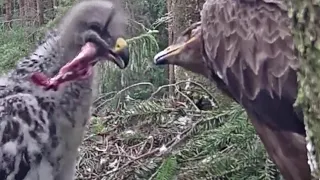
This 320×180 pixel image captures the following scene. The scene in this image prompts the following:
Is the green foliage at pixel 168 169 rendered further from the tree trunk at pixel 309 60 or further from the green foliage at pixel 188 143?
the tree trunk at pixel 309 60

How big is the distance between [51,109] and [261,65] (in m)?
0.60

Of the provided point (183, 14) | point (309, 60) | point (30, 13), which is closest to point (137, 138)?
point (183, 14)

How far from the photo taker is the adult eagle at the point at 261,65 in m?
1.69

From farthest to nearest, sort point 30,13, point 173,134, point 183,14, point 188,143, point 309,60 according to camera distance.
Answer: point 30,13 → point 183,14 → point 173,134 → point 188,143 → point 309,60

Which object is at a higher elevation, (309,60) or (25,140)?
(309,60)

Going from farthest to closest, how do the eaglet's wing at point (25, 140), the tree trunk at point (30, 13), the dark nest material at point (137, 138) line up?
1. the tree trunk at point (30, 13)
2. the dark nest material at point (137, 138)
3. the eaglet's wing at point (25, 140)

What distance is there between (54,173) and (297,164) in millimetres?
643

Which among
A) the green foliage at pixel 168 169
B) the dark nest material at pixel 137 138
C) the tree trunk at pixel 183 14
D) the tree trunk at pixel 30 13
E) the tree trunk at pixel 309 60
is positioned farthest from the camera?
the tree trunk at pixel 30 13

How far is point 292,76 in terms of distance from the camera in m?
1.74

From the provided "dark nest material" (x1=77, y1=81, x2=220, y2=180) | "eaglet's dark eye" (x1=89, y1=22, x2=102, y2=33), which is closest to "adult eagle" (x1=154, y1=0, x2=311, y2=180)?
"dark nest material" (x1=77, y1=81, x2=220, y2=180)

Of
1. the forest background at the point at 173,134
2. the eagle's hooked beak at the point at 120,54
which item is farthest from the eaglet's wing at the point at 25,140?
the forest background at the point at 173,134

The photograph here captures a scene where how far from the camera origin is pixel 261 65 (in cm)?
180

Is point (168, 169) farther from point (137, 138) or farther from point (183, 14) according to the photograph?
point (183, 14)

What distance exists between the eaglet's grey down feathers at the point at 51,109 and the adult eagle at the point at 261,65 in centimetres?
32
